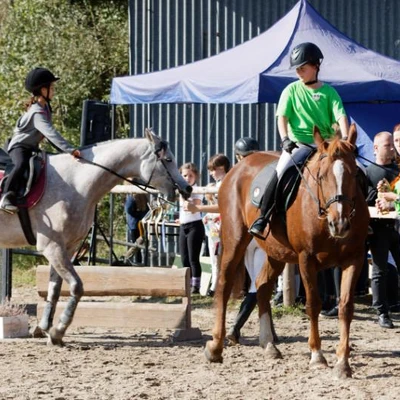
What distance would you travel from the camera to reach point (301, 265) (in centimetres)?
835

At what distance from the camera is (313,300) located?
328 inches

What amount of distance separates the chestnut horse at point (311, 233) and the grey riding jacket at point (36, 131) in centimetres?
157

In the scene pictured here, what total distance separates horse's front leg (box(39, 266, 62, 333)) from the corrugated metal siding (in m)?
7.61

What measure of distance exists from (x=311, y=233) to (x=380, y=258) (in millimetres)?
2908

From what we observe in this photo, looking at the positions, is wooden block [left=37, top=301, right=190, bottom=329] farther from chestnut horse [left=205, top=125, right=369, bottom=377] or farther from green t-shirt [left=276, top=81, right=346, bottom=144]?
green t-shirt [left=276, top=81, right=346, bottom=144]

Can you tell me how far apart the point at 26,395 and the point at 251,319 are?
4.51 metres

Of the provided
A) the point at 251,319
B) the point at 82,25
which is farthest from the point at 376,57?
the point at 82,25

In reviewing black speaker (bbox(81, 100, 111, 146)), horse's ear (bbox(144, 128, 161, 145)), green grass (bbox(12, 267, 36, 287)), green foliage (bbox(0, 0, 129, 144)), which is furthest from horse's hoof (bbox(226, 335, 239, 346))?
green foliage (bbox(0, 0, 129, 144))

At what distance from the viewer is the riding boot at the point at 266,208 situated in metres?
8.69

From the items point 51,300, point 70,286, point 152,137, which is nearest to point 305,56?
point 152,137

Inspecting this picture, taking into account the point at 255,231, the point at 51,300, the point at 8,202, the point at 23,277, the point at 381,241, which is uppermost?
the point at 8,202

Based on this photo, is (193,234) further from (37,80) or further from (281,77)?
(37,80)

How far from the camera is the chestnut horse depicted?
25.7 feet

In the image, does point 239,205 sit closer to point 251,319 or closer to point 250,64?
point 251,319
